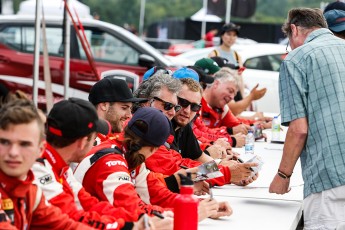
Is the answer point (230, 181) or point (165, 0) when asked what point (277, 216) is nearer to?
point (230, 181)

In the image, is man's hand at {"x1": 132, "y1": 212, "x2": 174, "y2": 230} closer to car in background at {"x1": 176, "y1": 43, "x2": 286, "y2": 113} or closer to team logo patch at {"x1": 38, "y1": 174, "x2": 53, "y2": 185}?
team logo patch at {"x1": 38, "y1": 174, "x2": 53, "y2": 185}

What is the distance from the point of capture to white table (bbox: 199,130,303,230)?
466cm

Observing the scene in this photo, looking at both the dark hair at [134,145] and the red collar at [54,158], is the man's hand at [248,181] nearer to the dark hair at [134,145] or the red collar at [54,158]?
the dark hair at [134,145]

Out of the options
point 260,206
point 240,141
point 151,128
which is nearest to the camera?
point 151,128

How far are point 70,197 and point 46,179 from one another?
152 mm

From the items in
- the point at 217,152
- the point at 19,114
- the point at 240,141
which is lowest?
the point at 240,141

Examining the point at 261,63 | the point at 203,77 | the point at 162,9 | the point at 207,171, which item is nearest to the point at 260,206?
the point at 207,171

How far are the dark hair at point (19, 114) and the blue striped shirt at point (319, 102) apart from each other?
1733 millimetres

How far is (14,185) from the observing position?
346 centimetres

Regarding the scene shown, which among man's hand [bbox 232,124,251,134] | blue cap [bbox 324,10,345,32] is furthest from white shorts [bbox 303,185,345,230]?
man's hand [bbox 232,124,251,134]

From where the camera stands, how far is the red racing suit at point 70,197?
3.81 meters

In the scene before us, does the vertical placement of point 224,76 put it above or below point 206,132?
above

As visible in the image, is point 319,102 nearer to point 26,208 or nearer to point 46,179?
point 46,179

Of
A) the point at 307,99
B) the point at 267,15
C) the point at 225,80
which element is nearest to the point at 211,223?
the point at 307,99
